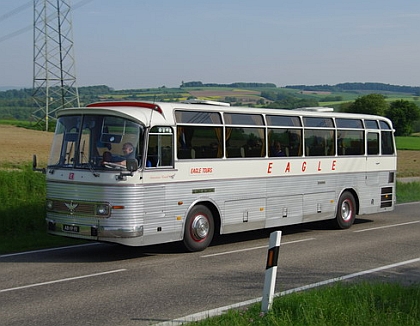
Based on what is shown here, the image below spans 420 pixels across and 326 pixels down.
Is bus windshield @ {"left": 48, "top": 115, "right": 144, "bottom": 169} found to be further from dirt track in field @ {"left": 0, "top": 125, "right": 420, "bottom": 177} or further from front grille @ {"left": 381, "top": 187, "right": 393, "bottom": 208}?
dirt track in field @ {"left": 0, "top": 125, "right": 420, "bottom": 177}

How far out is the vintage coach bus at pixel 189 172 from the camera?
12.9 metres

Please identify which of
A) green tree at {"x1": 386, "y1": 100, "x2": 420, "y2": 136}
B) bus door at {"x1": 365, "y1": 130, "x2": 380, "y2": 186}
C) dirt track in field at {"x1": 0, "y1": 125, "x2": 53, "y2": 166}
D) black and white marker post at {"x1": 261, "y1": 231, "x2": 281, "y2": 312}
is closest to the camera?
black and white marker post at {"x1": 261, "y1": 231, "x2": 281, "y2": 312}

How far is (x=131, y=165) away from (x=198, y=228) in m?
2.38

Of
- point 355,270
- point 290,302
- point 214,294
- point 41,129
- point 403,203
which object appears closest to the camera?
point 290,302

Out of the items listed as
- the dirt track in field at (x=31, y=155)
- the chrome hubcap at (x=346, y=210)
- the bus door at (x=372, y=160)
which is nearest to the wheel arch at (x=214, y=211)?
the chrome hubcap at (x=346, y=210)

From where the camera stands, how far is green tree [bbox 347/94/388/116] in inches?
2616

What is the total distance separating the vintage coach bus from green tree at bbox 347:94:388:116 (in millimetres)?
47503

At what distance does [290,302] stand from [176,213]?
5790 mm

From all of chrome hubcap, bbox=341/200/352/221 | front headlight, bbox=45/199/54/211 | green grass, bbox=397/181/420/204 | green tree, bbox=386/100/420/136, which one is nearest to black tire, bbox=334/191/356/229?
chrome hubcap, bbox=341/200/352/221

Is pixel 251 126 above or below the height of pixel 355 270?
A: above

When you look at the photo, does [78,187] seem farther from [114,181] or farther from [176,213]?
[176,213]

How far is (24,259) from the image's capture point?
13.2m

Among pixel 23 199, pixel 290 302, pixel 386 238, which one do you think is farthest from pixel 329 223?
pixel 290 302

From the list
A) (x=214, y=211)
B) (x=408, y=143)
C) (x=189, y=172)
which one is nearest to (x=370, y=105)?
(x=408, y=143)
